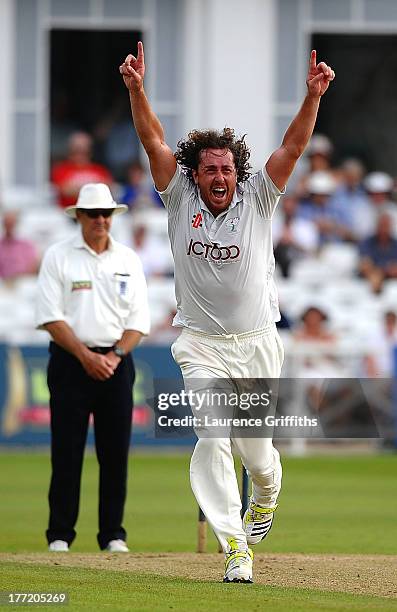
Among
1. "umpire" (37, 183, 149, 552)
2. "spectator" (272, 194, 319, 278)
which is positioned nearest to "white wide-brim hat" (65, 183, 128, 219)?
"umpire" (37, 183, 149, 552)

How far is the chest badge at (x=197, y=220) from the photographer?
27.6 ft

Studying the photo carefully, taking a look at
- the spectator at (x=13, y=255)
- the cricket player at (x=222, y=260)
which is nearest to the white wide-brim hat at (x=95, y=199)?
the cricket player at (x=222, y=260)

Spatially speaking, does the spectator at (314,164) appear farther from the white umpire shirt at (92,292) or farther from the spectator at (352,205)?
the white umpire shirt at (92,292)

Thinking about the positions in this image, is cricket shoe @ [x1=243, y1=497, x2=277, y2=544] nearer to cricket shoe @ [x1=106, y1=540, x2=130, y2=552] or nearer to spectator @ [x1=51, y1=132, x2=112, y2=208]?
cricket shoe @ [x1=106, y1=540, x2=130, y2=552]

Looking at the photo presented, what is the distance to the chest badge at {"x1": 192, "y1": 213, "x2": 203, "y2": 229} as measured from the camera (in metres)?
8.42

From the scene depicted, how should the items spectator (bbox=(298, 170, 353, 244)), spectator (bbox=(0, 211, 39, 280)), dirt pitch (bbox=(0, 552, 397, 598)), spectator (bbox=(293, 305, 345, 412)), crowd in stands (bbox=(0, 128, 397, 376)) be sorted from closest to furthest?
dirt pitch (bbox=(0, 552, 397, 598))
spectator (bbox=(293, 305, 345, 412))
crowd in stands (bbox=(0, 128, 397, 376))
spectator (bbox=(0, 211, 39, 280))
spectator (bbox=(298, 170, 353, 244))

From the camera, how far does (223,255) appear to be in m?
8.39

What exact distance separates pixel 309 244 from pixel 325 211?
0.83 metres

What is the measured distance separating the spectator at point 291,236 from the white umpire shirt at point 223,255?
41.1 ft

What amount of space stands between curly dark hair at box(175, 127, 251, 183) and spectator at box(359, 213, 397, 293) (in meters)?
13.0

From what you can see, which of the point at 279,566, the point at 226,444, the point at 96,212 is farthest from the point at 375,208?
the point at 226,444

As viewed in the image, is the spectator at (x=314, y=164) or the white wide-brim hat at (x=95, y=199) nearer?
the white wide-brim hat at (x=95, y=199)

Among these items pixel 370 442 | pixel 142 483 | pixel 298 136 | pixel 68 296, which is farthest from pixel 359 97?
pixel 298 136

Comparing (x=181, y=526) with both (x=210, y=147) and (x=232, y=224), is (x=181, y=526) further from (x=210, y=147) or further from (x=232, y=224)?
(x=210, y=147)
